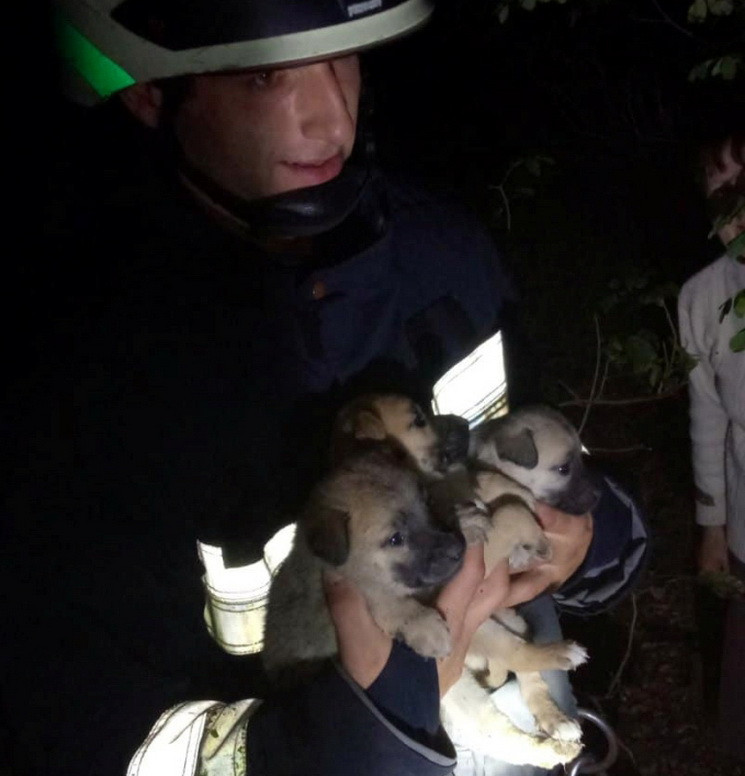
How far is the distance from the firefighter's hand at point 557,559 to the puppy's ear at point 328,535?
594 millimetres

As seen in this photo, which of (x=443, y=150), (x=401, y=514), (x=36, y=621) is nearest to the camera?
(x=36, y=621)

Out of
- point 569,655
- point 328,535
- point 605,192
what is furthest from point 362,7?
point 605,192

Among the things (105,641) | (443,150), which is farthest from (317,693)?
(443,150)

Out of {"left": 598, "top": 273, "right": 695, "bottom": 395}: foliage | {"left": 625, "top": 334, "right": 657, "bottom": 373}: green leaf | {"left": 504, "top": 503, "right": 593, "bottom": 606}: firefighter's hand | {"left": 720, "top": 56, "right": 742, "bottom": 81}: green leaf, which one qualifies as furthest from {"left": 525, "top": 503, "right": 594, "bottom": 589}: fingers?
{"left": 625, "top": 334, "right": 657, "bottom": 373}: green leaf

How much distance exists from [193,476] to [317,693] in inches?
23.5

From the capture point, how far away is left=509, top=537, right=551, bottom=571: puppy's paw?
8.78 ft

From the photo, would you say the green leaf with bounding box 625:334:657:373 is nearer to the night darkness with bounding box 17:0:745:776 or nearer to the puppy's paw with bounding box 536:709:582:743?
the night darkness with bounding box 17:0:745:776

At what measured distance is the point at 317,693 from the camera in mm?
1979

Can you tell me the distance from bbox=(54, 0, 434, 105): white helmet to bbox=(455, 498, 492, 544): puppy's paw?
131cm

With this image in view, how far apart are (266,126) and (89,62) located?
2.07 feet

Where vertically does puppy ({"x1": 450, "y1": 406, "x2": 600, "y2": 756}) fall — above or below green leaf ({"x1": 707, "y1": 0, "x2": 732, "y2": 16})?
below

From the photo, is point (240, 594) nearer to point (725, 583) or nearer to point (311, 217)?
point (311, 217)

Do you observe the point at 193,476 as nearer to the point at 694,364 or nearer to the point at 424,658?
the point at 424,658

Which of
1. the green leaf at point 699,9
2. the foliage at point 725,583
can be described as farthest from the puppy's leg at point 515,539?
the green leaf at point 699,9
